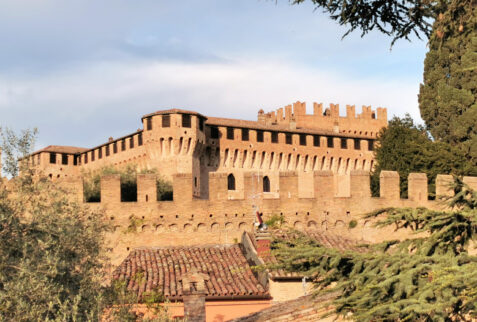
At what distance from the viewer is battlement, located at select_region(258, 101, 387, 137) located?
54812 mm

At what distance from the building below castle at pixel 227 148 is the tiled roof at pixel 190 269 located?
2056 centimetres

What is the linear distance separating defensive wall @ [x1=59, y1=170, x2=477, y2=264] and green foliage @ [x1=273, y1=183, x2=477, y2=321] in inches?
616

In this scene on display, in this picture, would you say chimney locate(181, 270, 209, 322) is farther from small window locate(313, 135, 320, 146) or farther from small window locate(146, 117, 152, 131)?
small window locate(313, 135, 320, 146)

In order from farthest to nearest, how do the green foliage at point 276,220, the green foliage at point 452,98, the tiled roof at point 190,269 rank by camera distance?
the green foliage at point 452,98, the green foliage at point 276,220, the tiled roof at point 190,269

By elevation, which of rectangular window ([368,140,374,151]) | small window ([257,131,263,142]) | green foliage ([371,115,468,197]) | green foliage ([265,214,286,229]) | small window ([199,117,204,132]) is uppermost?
small window ([199,117,204,132])

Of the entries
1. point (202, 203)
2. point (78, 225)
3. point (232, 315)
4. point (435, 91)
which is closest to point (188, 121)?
point (435, 91)

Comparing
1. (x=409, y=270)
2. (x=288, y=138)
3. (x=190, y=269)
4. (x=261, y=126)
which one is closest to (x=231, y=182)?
(x=261, y=126)

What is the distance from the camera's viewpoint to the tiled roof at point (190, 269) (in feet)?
56.5

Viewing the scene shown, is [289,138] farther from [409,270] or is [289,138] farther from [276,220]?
[409,270]

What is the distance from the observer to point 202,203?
935 inches

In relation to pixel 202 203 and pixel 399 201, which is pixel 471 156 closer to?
pixel 399 201

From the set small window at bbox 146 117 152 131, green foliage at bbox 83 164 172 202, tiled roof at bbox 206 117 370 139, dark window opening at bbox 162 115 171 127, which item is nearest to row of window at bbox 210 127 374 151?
tiled roof at bbox 206 117 370 139

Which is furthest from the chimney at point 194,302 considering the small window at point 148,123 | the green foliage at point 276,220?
the small window at point 148,123

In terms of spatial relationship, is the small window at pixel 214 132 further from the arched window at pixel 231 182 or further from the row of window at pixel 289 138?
the arched window at pixel 231 182
